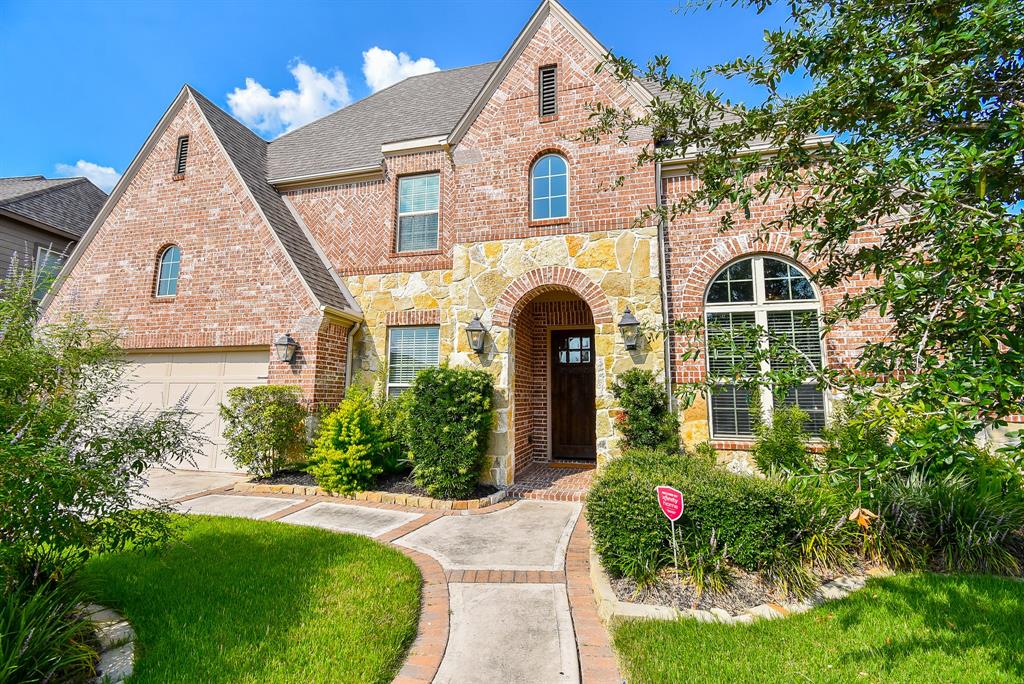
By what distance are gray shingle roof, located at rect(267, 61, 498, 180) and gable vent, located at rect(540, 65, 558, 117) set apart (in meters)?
2.20

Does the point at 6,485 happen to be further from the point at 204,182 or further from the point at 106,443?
the point at 204,182

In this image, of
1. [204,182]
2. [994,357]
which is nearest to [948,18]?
[994,357]

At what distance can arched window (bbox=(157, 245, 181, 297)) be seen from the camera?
32.9 feet

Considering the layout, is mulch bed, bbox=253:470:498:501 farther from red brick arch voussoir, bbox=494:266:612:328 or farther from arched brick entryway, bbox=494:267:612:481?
red brick arch voussoir, bbox=494:266:612:328

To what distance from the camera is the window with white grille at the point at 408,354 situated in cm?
923

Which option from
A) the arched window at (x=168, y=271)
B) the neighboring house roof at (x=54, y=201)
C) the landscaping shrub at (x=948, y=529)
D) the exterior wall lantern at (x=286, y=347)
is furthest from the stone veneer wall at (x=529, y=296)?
the neighboring house roof at (x=54, y=201)

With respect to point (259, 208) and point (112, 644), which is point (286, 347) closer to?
point (259, 208)

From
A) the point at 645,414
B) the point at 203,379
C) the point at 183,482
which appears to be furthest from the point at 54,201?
the point at 645,414

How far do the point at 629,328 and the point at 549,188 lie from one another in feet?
10.3

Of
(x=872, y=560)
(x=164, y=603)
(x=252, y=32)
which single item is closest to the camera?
(x=164, y=603)

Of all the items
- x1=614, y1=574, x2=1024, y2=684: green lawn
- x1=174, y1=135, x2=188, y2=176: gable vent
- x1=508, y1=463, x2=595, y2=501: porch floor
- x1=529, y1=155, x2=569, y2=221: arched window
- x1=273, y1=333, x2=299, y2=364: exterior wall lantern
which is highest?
x1=174, y1=135, x2=188, y2=176: gable vent

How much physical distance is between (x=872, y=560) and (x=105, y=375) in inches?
288

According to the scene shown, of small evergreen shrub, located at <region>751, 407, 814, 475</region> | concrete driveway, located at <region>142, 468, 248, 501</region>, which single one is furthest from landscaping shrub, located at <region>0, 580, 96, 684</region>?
small evergreen shrub, located at <region>751, 407, 814, 475</region>

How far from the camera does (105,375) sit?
152 inches
